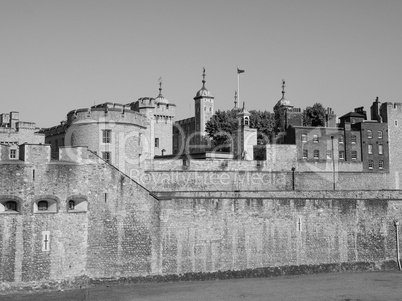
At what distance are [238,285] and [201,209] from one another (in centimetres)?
435

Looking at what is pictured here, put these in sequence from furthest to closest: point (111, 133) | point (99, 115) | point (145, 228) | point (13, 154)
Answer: point (13, 154) → point (111, 133) → point (99, 115) → point (145, 228)

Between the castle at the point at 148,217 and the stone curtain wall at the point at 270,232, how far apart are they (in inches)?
2.2

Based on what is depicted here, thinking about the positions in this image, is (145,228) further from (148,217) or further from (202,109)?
(202,109)

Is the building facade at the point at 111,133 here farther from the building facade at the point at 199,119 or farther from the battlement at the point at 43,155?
the building facade at the point at 199,119

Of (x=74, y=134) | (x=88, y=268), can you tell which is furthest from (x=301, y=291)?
(x=74, y=134)

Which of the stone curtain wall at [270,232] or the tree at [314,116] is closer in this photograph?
the stone curtain wall at [270,232]

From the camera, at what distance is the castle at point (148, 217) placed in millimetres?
24828

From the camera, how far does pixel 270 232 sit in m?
29.8

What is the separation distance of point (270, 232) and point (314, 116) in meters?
35.1

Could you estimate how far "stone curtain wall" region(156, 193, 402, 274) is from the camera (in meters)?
27.9

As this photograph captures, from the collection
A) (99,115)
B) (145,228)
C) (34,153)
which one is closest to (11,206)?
(34,153)

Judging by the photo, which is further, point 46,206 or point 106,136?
point 106,136

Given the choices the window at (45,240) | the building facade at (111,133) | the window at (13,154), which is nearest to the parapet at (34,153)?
the window at (45,240)

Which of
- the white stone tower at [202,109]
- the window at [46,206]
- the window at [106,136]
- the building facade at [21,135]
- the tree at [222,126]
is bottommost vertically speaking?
the window at [46,206]
